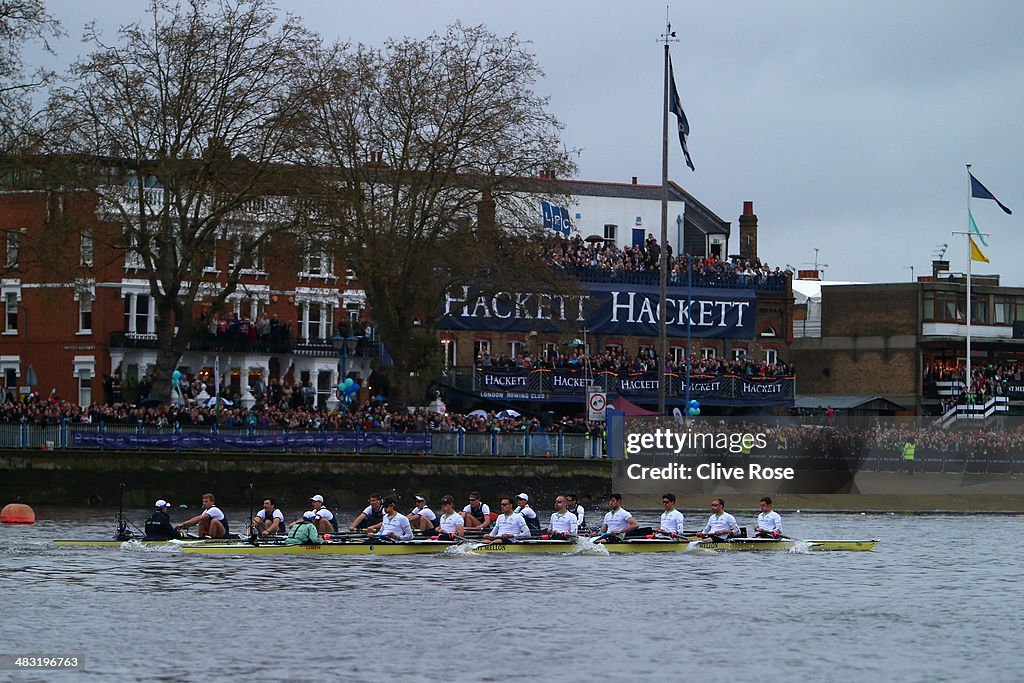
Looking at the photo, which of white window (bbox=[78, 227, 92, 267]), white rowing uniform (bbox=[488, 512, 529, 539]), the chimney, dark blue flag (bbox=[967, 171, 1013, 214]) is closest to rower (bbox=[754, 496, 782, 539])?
white rowing uniform (bbox=[488, 512, 529, 539])

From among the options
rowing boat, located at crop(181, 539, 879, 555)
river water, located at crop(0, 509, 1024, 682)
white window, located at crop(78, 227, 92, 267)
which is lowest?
river water, located at crop(0, 509, 1024, 682)

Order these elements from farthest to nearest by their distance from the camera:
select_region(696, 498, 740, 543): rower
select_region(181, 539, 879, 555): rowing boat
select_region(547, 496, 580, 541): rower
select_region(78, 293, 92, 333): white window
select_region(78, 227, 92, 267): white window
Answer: select_region(78, 293, 92, 333): white window < select_region(78, 227, 92, 267): white window < select_region(696, 498, 740, 543): rower < select_region(547, 496, 580, 541): rower < select_region(181, 539, 879, 555): rowing boat

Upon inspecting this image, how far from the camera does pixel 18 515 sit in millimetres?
50812

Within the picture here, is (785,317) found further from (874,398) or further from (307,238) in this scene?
(307,238)

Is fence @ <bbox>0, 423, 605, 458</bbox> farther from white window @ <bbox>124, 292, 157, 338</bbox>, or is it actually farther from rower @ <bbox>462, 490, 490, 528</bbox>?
white window @ <bbox>124, 292, 157, 338</bbox>

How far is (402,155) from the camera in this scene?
64.5 metres

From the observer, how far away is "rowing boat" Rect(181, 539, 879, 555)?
41.8 meters

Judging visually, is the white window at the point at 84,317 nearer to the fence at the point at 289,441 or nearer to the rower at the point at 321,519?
the fence at the point at 289,441

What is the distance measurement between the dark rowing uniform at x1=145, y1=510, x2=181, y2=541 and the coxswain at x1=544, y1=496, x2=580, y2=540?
9797 millimetres

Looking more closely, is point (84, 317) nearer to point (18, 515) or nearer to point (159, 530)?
point (18, 515)

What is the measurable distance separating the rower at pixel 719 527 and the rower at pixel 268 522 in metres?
11.2

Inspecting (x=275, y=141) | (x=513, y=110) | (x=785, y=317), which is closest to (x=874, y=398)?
(x=785, y=317)

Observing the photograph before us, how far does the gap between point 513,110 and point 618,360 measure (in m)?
16.0

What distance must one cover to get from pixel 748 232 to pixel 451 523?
61.4 metres
